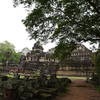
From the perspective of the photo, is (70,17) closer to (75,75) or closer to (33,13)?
(33,13)

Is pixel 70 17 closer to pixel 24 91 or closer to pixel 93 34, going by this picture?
pixel 93 34

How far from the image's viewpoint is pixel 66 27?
17359 mm

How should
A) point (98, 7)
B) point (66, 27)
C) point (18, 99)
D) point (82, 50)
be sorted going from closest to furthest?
point (18, 99), point (98, 7), point (66, 27), point (82, 50)

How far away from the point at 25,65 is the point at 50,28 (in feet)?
42.5

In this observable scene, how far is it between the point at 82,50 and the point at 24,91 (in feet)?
127

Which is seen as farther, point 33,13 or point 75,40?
point 75,40

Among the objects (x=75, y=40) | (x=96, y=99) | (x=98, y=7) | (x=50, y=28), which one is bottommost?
(x=96, y=99)

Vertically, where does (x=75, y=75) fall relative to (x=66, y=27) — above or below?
below

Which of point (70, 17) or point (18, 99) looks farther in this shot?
point (70, 17)

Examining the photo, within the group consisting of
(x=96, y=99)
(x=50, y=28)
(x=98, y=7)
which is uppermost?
(x=98, y=7)

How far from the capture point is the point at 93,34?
17.7 metres

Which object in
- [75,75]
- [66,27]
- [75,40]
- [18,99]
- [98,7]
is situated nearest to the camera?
[18,99]

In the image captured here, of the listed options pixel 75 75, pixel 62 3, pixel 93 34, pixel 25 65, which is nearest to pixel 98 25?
pixel 93 34

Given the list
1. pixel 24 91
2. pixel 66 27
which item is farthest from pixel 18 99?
pixel 66 27
